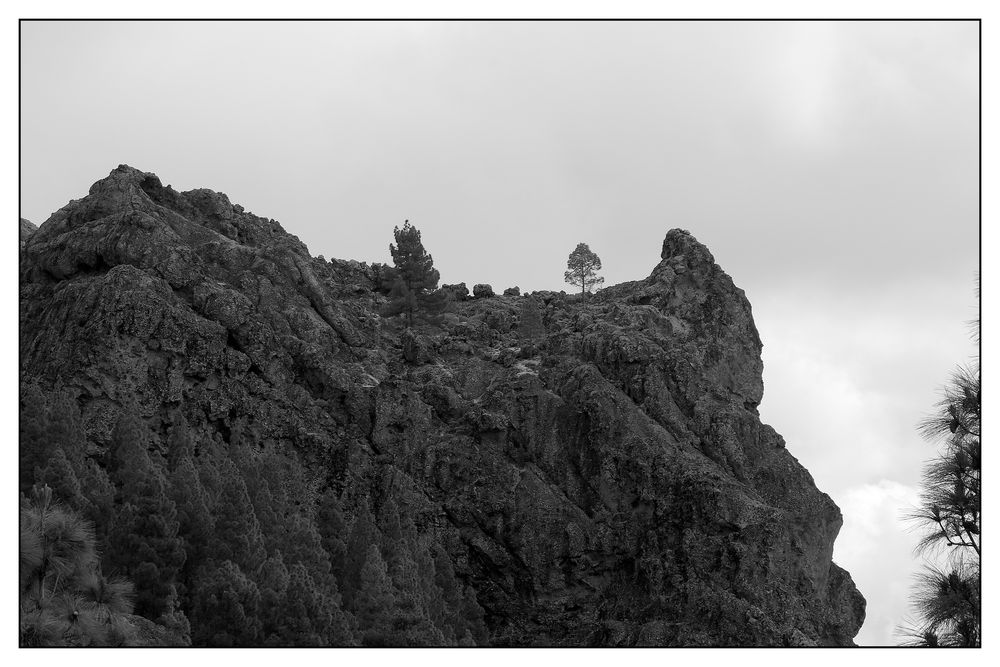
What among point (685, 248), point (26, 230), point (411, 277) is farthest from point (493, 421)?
point (26, 230)

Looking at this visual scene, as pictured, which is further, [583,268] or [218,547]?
[583,268]

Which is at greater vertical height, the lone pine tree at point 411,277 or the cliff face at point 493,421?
the lone pine tree at point 411,277

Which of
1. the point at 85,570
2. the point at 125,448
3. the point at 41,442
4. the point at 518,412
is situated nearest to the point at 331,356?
the point at 518,412

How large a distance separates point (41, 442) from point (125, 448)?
4647 millimetres

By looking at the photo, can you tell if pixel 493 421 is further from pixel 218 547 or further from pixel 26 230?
pixel 26 230

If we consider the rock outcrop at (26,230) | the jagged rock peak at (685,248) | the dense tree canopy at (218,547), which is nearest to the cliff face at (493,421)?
the rock outcrop at (26,230)

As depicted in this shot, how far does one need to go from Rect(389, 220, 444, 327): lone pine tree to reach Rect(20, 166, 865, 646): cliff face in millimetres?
4320

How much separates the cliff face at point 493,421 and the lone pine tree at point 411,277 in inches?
170

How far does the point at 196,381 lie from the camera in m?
56.0

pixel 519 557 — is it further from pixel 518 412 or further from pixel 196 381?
pixel 196 381

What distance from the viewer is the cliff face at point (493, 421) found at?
179 ft

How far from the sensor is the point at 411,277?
75.6 metres

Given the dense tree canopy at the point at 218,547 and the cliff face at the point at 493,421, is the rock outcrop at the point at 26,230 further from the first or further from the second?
the dense tree canopy at the point at 218,547

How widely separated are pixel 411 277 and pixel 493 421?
18.4m
